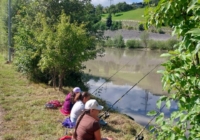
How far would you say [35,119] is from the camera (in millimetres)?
6820

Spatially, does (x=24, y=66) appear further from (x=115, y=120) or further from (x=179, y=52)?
(x=179, y=52)

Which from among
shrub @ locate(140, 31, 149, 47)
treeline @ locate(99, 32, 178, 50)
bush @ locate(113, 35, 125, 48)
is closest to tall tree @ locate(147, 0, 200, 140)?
treeline @ locate(99, 32, 178, 50)

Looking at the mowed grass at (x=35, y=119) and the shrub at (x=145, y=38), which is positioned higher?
the shrub at (x=145, y=38)

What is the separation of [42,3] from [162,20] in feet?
40.4

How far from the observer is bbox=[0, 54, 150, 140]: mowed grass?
595 centimetres

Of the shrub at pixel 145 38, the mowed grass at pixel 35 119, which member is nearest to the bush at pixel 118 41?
the shrub at pixel 145 38

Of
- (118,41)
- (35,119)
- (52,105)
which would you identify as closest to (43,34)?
(52,105)

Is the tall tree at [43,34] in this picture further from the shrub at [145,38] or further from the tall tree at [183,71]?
the shrub at [145,38]

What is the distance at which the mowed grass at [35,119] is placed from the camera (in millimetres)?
5945

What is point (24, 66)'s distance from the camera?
1154 cm

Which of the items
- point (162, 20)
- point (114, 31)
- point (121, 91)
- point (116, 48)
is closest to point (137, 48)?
point (116, 48)

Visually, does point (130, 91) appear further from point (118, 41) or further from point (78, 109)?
point (118, 41)

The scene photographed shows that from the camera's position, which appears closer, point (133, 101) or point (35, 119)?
point (35, 119)

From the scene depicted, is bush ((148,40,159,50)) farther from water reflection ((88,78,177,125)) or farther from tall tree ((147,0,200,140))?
tall tree ((147,0,200,140))
